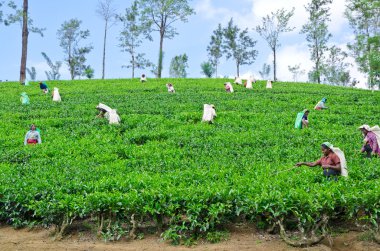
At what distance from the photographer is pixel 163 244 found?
825cm

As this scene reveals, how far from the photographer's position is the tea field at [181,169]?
8477mm

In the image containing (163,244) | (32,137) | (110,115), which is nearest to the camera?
(163,244)

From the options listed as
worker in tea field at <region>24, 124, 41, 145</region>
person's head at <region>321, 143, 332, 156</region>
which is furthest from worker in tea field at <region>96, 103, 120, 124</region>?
person's head at <region>321, 143, 332, 156</region>

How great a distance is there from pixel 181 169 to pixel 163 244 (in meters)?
4.07

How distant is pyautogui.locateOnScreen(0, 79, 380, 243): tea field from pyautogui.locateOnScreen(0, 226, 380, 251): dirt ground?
1.08 feet

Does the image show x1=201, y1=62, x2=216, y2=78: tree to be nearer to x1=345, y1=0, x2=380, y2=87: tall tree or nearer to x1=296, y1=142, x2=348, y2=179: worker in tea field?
x1=345, y1=0, x2=380, y2=87: tall tree

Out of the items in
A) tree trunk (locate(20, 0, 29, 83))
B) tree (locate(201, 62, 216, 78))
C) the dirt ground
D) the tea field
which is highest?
tree (locate(201, 62, 216, 78))

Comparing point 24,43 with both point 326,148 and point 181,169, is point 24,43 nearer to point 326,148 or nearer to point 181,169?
point 181,169

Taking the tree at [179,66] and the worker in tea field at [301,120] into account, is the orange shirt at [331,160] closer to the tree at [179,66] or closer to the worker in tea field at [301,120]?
the worker in tea field at [301,120]

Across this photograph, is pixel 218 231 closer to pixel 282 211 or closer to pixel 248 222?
pixel 248 222

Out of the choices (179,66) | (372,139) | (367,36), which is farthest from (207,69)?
(372,139)

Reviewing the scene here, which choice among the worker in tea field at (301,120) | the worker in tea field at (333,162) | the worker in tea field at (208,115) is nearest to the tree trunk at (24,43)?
the worker in tea field at (208,115)

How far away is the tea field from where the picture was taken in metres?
8.48

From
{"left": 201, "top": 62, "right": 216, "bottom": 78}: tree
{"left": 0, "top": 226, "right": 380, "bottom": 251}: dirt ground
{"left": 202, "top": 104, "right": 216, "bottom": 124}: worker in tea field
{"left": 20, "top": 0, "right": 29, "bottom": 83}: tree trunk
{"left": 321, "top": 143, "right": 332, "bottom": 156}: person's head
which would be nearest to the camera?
{"left": 0, "top": 226, "right": 380, "bottom": 251}: dirt ground
